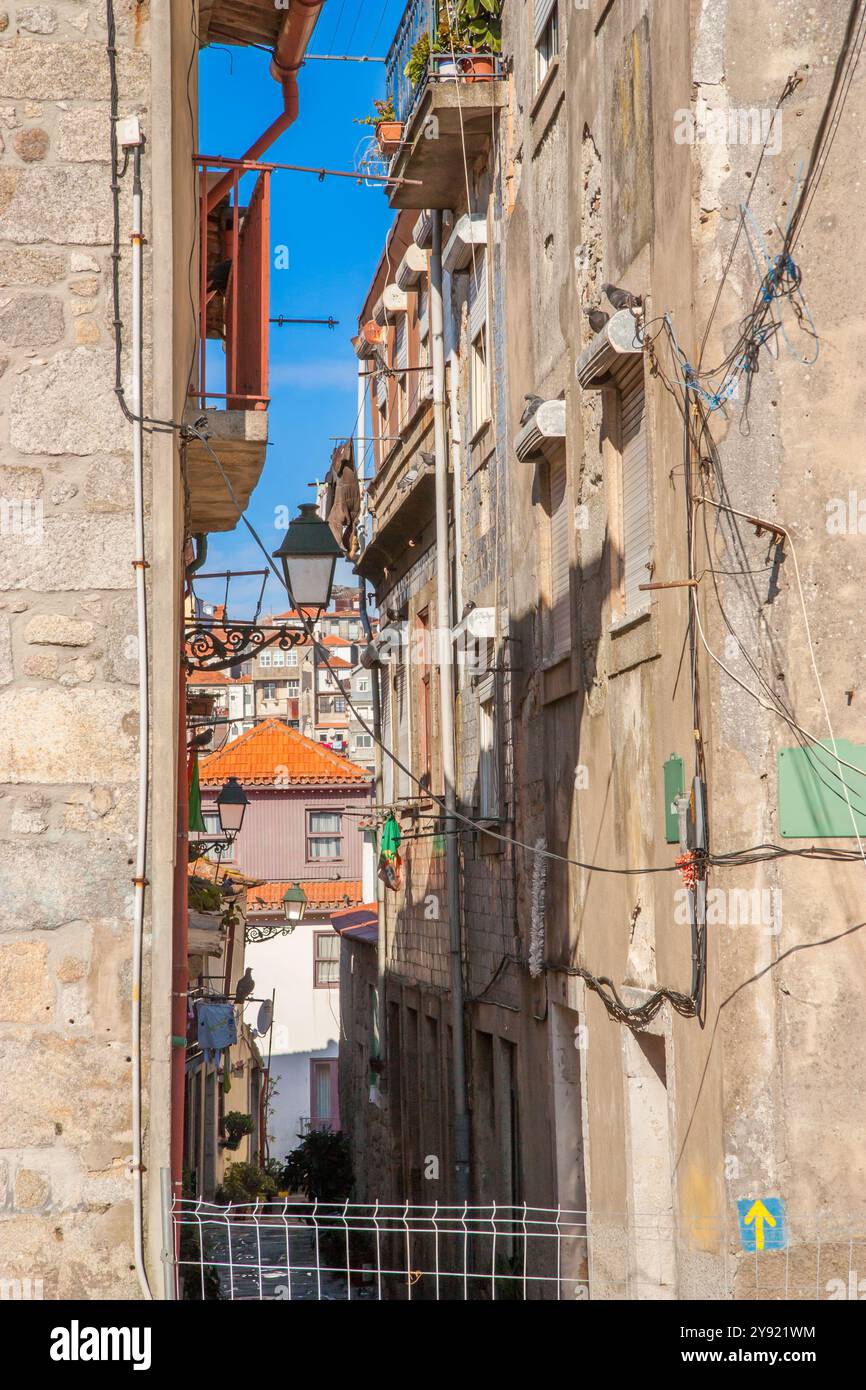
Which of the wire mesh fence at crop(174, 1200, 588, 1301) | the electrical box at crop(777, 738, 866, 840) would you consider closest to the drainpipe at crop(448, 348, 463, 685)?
the wire mesh fence at crop(174, 1200, 588, 1301)

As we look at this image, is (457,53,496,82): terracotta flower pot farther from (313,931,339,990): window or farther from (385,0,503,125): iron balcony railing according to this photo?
(313,931,339,990): window

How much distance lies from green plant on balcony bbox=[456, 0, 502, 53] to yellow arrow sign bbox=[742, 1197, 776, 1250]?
11226mm

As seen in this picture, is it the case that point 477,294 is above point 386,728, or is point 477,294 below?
above

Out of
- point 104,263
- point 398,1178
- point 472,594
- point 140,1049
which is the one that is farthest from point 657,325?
point 398,1178

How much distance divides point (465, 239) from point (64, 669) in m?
10.5

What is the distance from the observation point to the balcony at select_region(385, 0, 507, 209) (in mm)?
14492

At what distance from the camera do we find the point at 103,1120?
18.8 ft

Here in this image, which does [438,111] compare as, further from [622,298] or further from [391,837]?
[391,837]

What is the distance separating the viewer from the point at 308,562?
10.1 m

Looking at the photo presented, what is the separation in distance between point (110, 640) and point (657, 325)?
4.22 metres

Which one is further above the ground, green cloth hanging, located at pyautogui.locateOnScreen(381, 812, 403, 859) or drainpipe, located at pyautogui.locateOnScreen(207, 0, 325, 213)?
drainpipe, located at pyautogui.locateOnScreen(207, 0, 325, 213)

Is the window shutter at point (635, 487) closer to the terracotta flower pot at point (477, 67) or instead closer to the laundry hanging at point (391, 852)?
the terracotta flower pot at point (477, 67)

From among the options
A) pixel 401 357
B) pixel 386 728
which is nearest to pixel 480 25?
pixel 401 357

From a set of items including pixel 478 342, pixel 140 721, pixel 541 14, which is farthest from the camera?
pixel 478 342
